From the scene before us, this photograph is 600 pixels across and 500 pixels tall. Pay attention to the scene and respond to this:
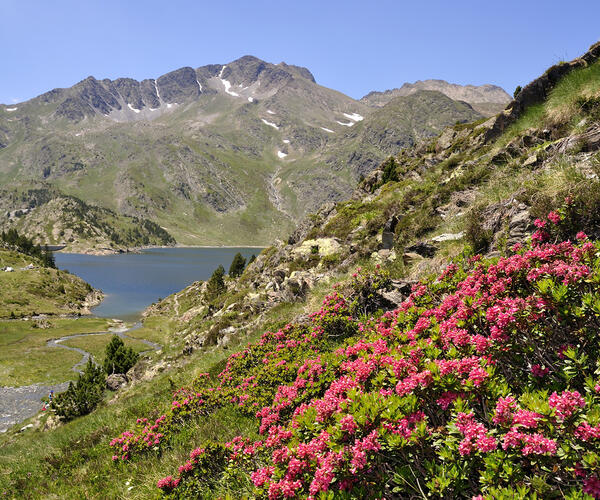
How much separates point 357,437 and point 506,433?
156cm

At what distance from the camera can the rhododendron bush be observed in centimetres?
271

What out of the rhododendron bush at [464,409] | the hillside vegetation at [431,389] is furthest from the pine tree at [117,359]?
the rhododendron bush at [464,409]

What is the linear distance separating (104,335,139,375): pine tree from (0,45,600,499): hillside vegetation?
909 inches

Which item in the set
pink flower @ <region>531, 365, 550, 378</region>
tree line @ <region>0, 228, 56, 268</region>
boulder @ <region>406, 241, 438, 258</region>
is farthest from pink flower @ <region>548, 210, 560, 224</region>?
tree line @ <region>0, 228, 56, 268</region>

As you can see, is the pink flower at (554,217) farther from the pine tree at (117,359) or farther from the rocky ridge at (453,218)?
the pine tree at (117,359)

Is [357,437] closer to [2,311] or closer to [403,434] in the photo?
[403,434]

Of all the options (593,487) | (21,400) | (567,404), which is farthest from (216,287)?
(593,487)

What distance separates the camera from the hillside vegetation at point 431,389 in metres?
2.92

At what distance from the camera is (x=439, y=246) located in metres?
11.9

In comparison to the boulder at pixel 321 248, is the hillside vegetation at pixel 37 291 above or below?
below

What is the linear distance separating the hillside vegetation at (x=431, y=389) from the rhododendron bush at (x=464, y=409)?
2cm

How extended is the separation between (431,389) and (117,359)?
141ft

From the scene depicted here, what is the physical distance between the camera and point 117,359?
37.6 m

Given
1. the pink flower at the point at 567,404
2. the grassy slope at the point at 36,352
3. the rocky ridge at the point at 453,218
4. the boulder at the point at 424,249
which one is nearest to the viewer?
the pink flower at the point at 567,404
